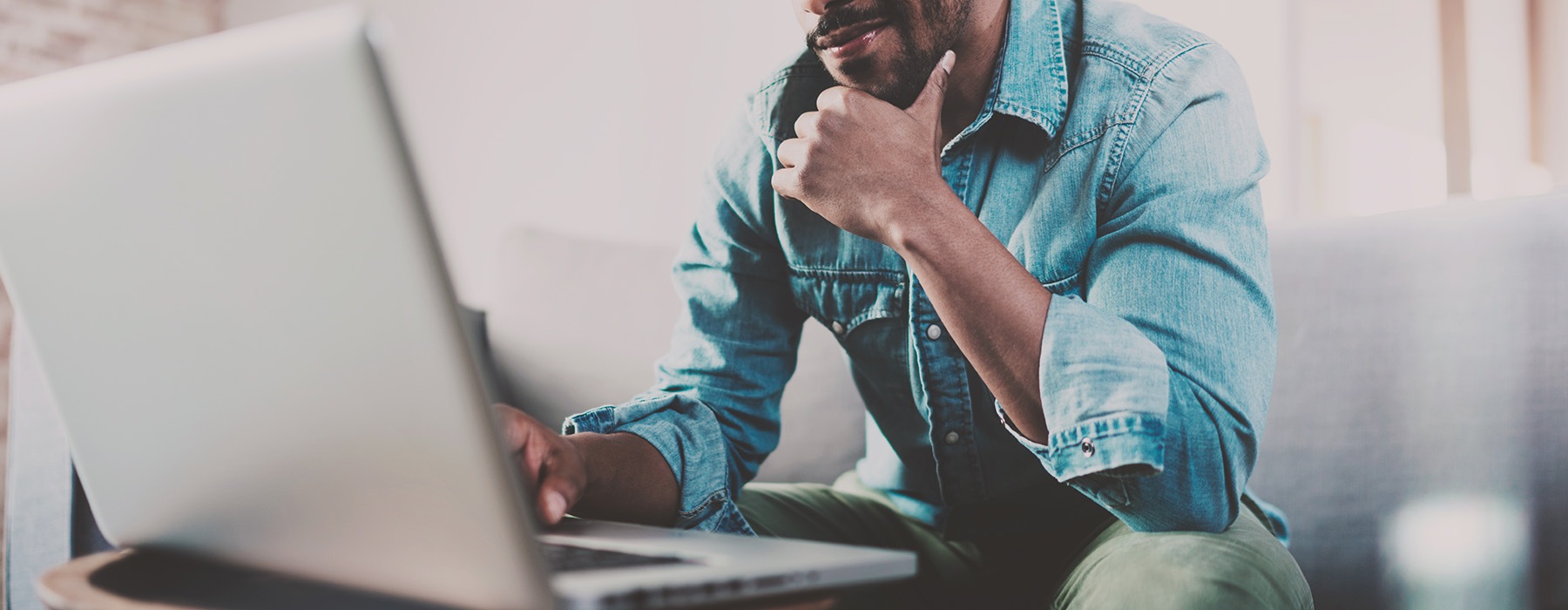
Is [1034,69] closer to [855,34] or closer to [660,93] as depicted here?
[855,34]

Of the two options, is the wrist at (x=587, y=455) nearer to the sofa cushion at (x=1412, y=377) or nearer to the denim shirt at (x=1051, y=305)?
the denim shirt at (x=1051, y=305)

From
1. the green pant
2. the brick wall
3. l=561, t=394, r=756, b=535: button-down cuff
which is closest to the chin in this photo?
l=561, t=394, r=756, b=535: button-down cuff

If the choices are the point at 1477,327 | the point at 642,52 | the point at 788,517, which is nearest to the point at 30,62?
the point at 642,52

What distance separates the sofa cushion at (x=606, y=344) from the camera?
1442mm

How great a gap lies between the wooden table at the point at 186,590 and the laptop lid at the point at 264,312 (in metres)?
0.01

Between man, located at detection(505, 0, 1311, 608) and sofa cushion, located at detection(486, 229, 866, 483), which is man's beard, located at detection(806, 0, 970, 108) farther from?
sofa cushion, located at detection(486, 229, 866, 483)

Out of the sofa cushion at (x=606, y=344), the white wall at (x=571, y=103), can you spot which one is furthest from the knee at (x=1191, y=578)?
the white wall at (x=571, y=103)

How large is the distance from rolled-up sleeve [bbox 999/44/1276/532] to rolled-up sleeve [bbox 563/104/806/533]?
0.33 meters

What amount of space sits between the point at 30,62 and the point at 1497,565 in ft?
10.0

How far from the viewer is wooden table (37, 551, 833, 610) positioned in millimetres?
435

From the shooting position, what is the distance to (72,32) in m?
2.52

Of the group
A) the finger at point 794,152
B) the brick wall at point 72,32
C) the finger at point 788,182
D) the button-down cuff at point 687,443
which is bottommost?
the button-down cuff at point 687,443

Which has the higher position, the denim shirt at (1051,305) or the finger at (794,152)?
the finger at (794,152)

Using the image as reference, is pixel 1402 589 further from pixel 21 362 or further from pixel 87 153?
pixel 21 362
